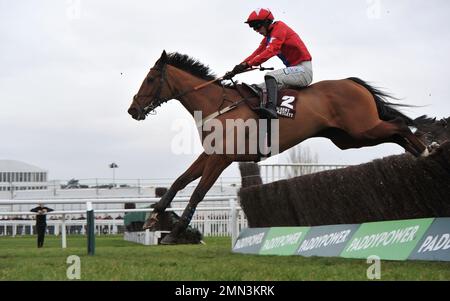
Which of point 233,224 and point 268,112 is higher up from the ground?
point 268,112

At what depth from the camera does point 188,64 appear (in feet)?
26.0

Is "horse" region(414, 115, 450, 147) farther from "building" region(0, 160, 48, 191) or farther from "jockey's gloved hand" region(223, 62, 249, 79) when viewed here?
"building" region(0, 160, 48, 191)

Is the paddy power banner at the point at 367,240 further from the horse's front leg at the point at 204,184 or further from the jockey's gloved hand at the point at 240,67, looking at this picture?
the jockey's gloved hand at the point at 240,67

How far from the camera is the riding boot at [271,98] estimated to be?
7.17 m

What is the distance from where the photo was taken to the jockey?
23.8ft

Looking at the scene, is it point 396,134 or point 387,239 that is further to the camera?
point 396,134

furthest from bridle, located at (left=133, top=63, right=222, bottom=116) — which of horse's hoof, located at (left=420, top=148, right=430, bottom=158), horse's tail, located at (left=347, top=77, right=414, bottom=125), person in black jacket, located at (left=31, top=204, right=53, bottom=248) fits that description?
person in black jacket, located at (left=31, top=204, right=53, bottom=248)

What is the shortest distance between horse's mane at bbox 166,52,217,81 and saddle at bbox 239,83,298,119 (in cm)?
59

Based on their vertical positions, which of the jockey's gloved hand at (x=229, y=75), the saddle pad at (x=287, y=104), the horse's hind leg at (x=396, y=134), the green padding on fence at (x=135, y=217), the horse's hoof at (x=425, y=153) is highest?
the jockey's gloved hand at (x=229, y=75)

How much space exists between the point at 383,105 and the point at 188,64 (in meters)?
2.15

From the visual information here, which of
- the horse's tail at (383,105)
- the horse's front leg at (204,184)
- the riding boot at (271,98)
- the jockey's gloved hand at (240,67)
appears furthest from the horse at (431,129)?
the horse's front leg at (204,184)

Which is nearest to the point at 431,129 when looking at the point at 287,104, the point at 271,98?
the point at 287,104

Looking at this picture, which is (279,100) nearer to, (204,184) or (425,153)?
(204,184)

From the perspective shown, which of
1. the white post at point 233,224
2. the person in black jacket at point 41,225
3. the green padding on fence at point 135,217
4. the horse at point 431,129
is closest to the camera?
the horse at point 431,129
